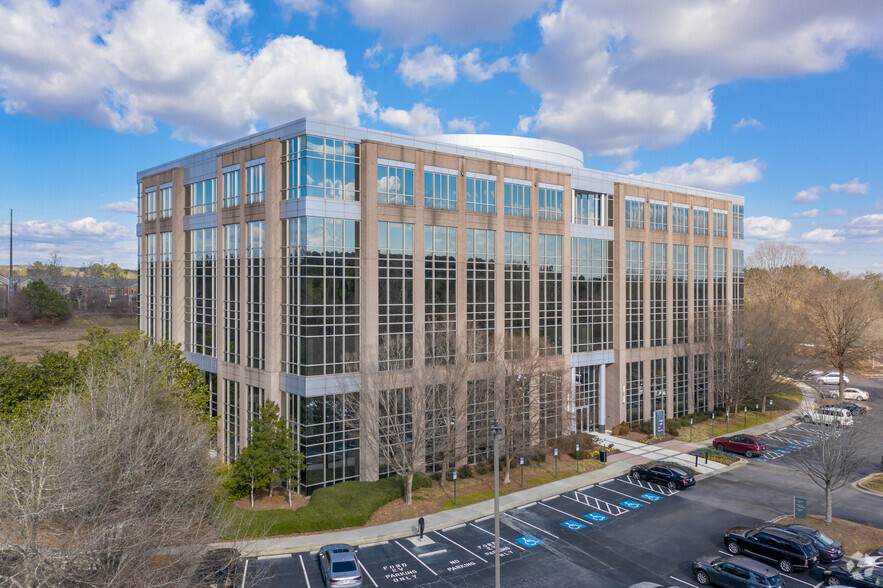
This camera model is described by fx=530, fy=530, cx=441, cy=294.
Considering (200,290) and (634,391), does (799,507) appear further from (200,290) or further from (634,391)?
(200,290)

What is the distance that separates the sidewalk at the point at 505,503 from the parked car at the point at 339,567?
110 inches

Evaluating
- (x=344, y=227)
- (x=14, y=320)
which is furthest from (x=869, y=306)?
(x=14, y=320)

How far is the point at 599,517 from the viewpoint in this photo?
102ft

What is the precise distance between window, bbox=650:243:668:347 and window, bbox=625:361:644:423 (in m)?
3.65

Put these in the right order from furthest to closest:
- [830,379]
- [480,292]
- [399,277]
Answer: [830,379] < [480,292] < [399,277]

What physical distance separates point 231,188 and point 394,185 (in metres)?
13.1

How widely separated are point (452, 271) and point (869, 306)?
2371 inches

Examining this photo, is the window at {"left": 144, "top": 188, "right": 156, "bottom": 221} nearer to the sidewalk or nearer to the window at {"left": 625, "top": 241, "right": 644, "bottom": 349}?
the sidewalk

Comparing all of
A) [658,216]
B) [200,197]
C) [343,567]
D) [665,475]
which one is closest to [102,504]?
[343,567]

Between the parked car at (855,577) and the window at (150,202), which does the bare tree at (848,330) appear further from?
the window at (150,202)

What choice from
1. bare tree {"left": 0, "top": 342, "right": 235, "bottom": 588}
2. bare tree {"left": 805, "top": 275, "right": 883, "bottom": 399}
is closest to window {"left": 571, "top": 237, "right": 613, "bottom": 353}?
bare tree {"left": 805, "top": 275, "right": 883, "bottom": 399}

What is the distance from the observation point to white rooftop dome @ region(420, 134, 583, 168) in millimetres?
49938

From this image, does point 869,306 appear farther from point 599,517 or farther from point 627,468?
point 599,517

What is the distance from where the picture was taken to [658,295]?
55.6m
